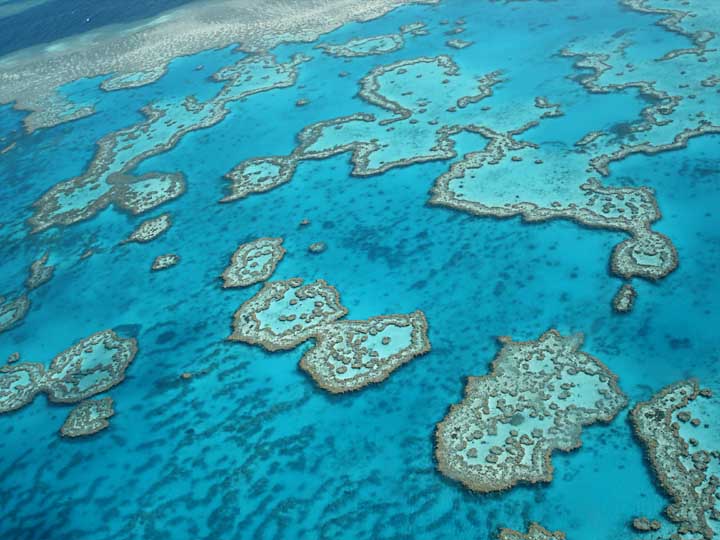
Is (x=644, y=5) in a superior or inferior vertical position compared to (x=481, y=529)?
superior

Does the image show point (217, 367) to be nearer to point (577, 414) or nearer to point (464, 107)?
point (577, 414)

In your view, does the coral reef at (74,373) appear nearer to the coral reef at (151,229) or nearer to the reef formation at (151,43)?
the coral reef at (151,229)

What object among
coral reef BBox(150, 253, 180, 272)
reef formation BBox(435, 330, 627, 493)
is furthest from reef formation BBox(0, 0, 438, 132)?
reef formation BBox(435, 330, 627, 493)

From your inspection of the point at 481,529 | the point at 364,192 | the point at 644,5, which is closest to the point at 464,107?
the point at 364,192

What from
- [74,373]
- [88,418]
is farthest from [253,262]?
[88,418]

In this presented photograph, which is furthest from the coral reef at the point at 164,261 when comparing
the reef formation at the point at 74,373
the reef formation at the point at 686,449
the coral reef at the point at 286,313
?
the reef formation at the point at 686,449

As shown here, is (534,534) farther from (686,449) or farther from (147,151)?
(147,151)
